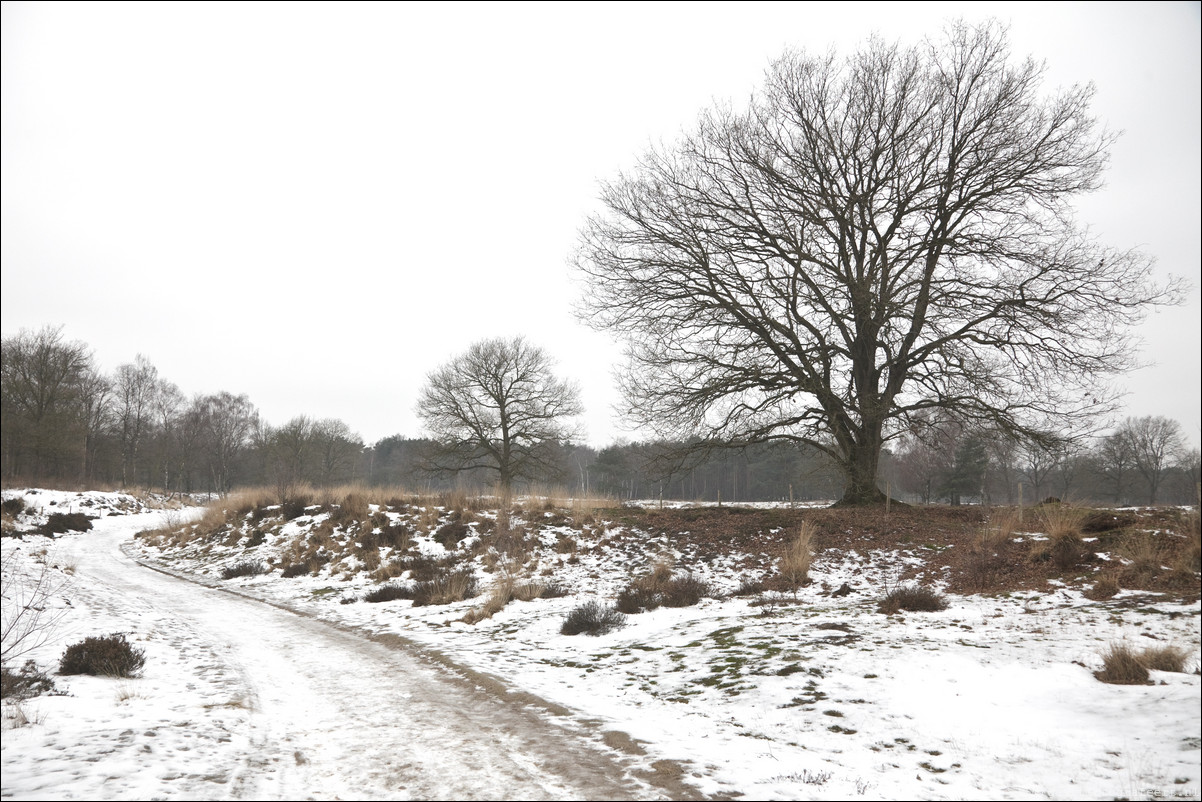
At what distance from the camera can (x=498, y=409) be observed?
3847 centimetres

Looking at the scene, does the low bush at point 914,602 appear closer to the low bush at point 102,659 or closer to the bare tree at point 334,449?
the low bush at point 102,659

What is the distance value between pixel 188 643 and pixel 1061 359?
18.2 meters

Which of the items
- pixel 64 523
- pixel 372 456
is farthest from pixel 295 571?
pixel 372 456

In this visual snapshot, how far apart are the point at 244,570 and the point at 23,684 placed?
1173cm

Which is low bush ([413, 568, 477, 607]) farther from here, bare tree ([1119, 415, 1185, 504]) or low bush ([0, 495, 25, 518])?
bare tree ([1119, 415, 1185, 504])

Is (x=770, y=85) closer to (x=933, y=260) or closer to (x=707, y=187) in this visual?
(x=707, y=187)

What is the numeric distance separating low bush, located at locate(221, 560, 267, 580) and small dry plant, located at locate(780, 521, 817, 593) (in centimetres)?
1348

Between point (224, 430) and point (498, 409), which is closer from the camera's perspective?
point (498, 409)

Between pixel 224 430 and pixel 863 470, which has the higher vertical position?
pixel 224 430

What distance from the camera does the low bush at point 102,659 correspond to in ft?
22.0

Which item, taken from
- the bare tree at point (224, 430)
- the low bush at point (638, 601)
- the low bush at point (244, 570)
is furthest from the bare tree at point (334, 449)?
the low bush at point (638, 601)

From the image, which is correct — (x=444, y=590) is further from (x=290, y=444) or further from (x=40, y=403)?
(x=290, y=444)

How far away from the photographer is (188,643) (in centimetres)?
869

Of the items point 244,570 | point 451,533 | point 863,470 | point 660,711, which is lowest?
point 244,570
